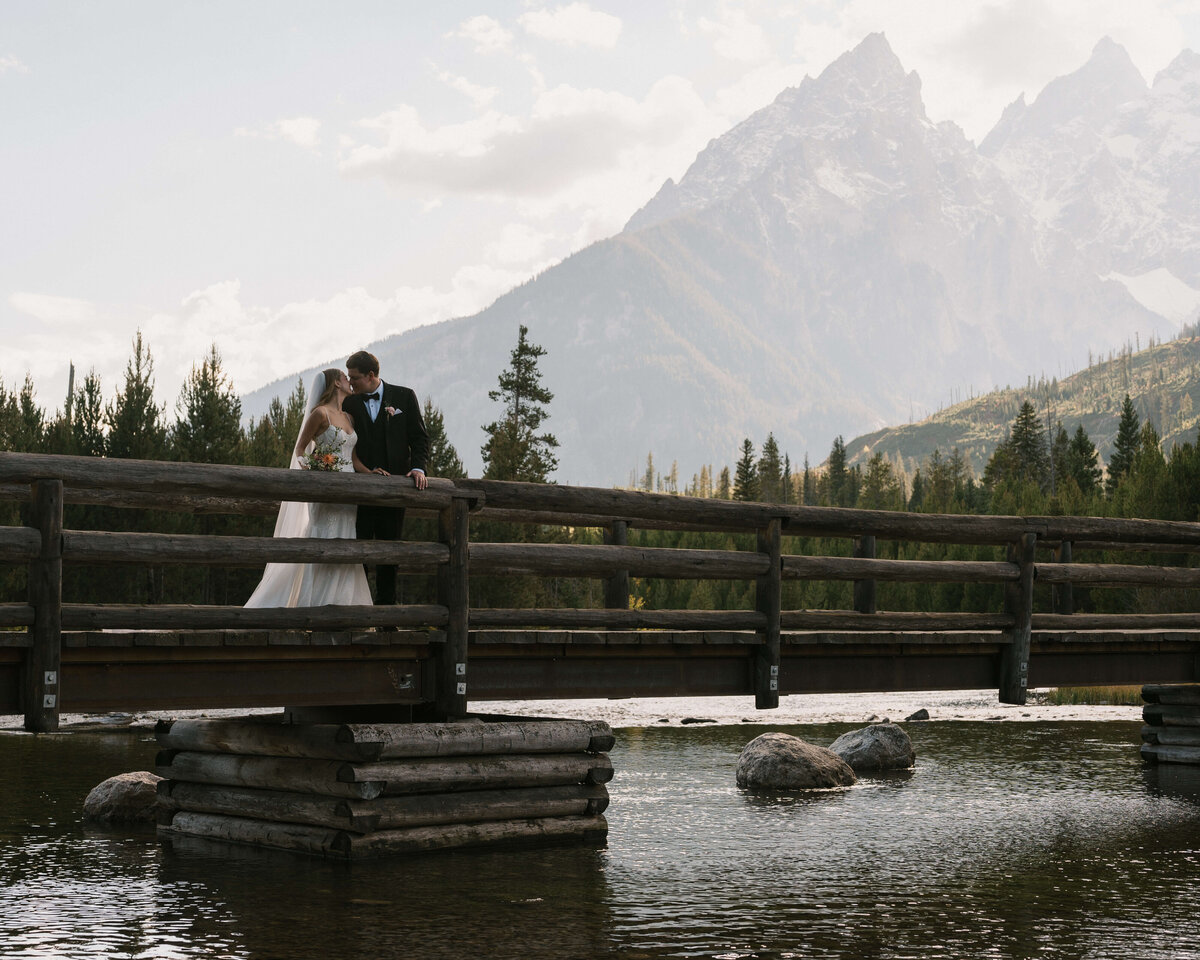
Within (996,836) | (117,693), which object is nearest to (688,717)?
(996,836)

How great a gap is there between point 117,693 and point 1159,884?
840 centimetres

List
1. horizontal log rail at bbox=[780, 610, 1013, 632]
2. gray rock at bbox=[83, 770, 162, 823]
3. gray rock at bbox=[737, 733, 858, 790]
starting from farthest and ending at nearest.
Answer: gray rock at bbox=[737, 733, 858, 790] < gray rock at bbox=[83, 770, 162, 823] < horizontal log rail at bbox=[780, 610, 1013, 632]

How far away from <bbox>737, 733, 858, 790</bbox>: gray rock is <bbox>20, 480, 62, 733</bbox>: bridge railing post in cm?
1051

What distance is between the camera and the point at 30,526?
9.26 metres

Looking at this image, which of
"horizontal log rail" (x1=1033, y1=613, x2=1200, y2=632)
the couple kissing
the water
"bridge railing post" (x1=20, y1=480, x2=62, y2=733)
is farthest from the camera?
"horizontal log rail" (x1=1033, y1=613, x2=1200, y2=632)

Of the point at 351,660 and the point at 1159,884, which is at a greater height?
the point at 351,660

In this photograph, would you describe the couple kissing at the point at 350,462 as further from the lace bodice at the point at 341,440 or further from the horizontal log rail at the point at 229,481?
the horizontal log rail at the point at 229,481

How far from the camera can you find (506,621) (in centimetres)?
1189

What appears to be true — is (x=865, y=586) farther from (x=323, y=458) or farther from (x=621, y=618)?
(x=323, y=458)

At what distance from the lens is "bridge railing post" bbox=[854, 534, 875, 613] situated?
13594 millimetres

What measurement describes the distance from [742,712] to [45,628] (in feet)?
76.2

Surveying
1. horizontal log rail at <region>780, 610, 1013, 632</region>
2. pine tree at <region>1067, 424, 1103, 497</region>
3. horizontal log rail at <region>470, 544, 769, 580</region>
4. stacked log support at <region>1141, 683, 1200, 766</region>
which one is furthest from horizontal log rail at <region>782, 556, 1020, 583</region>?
pine tree at <region>1067, 424, 1103, 497</region>

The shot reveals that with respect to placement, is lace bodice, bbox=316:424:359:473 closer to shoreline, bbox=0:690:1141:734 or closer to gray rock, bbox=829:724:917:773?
gray rock, bbox=829:724:917:773

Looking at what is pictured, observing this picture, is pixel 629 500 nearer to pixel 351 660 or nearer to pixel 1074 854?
pixel 351 660
